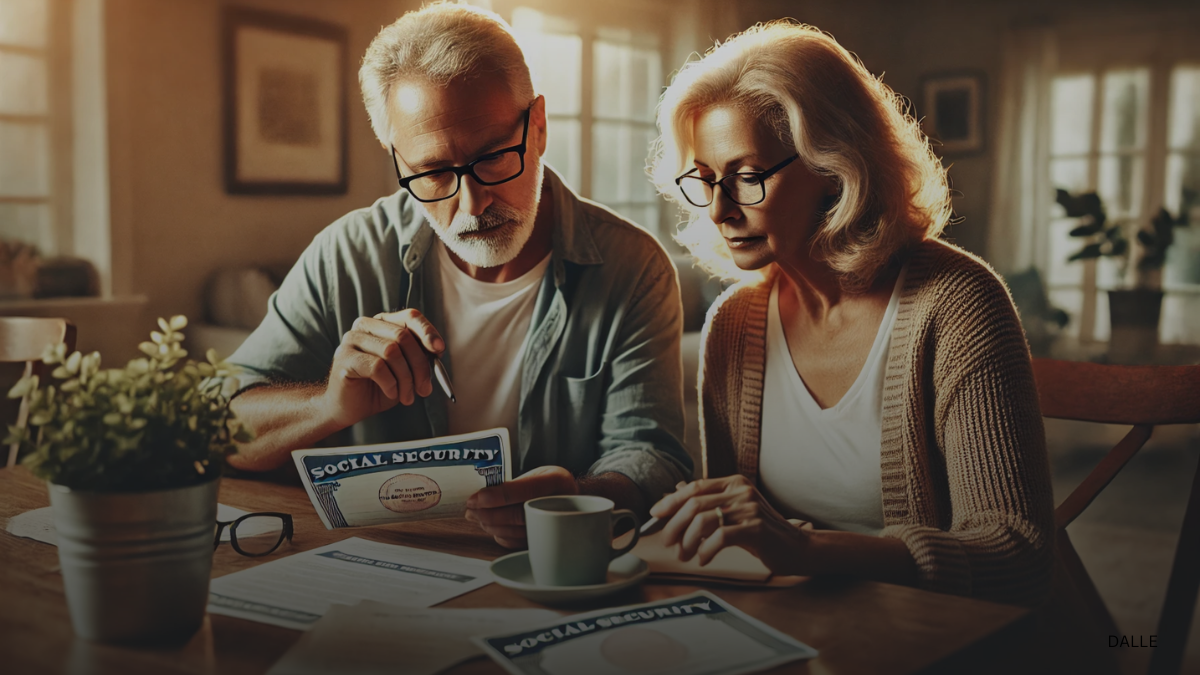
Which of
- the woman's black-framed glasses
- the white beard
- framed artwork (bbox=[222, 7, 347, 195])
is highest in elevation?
framed artwork (bbox=[222, 7, 347, 195])

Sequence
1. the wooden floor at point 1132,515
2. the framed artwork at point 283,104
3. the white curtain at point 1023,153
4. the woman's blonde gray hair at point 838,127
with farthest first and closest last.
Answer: the white curtain at point 1023,153
the framed artwork at point 283,104
the wooden floor at point 1132,515
the woman's blonde gray hair at point 838,127

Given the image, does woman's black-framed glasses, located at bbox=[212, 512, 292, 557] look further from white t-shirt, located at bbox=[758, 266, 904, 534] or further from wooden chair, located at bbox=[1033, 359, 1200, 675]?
wooden chair, located at bbox=[1033, 359, 1200, 675]

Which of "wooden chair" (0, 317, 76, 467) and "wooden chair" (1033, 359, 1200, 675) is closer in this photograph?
"wooden chair" (1033, 359, 1200, 675)

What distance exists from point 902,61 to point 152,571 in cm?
412

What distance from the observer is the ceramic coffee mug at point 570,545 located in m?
0.88

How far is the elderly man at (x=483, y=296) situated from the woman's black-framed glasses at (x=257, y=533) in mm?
207

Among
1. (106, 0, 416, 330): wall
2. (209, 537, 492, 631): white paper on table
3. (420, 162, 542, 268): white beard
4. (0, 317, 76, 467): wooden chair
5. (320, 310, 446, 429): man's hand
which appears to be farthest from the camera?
(106, 0, 416, 330): wall

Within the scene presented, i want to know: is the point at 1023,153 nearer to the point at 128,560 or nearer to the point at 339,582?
the point at 339,582

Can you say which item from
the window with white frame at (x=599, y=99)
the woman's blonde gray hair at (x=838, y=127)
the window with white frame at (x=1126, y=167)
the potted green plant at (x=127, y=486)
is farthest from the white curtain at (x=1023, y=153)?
the potted green plant at (x=127, y=486)

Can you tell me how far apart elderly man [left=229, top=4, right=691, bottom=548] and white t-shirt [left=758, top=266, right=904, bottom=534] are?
14 centimetres

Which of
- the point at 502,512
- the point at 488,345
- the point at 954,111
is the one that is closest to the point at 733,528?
the point at 502,512

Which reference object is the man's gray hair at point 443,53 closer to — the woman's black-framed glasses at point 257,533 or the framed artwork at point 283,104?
the woman's black-framed glasses at point 257,533

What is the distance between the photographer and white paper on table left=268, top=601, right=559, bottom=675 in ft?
2.42

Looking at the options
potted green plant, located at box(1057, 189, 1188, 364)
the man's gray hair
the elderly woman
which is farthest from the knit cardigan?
potted green plant, located at box(1057, 189, 1188, 364)
